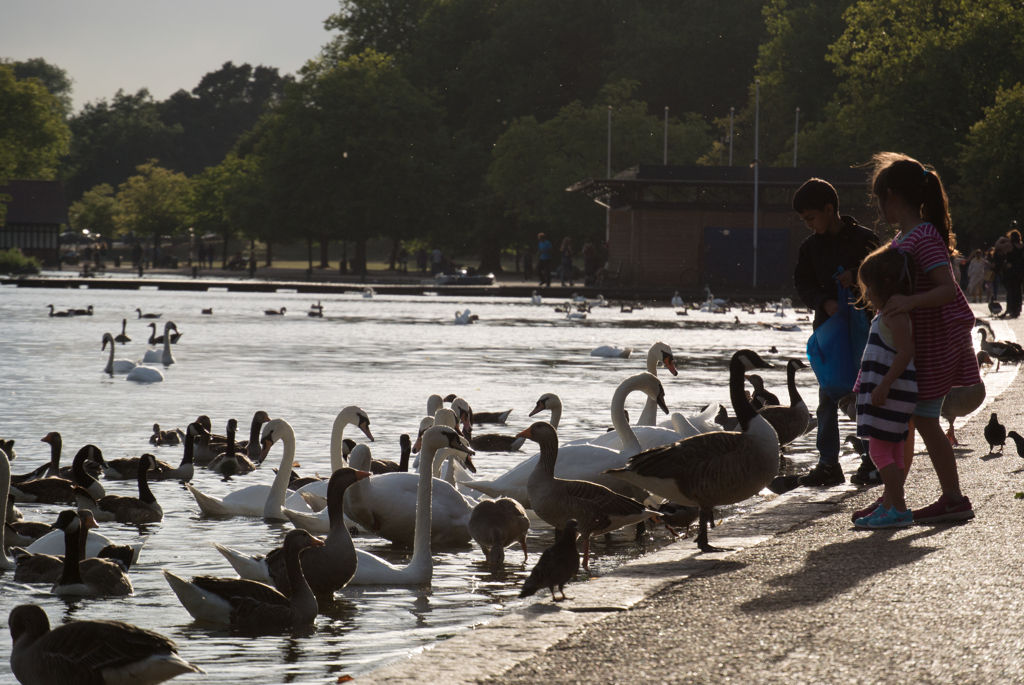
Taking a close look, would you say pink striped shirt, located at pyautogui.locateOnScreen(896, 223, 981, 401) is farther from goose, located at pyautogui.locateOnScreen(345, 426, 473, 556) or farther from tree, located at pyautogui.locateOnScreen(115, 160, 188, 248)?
tree, located at pyautogui.locateOnScreen(115, 160, 188, 248)

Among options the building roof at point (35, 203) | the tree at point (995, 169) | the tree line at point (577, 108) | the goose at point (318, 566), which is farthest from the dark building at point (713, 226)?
the building roof at point (35, 203)

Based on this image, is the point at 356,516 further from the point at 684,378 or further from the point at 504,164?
the point at 504,164

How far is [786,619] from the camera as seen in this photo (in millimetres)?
4859

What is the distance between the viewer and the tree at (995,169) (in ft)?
163

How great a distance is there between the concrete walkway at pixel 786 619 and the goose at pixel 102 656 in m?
1.07

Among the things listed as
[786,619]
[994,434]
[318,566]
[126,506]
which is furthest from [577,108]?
[786,619]

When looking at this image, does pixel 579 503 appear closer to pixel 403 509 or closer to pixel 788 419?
pixel 403 509

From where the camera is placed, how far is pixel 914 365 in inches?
270

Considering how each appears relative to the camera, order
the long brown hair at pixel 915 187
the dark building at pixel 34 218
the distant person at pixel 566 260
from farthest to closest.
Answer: the dark building at pixel 34 218 < the distant person at pixel 566 260 < the long brown hair at pixel 915 187

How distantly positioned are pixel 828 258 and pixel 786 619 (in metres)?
4.27

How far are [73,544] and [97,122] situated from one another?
146351 mm

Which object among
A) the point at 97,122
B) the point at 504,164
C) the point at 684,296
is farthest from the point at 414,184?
the point at 97,122

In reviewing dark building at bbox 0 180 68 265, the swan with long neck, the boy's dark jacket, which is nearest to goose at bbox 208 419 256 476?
the swan with long neck

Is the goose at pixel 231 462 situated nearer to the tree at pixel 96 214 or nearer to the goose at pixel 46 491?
the goose at pixel 46 491
